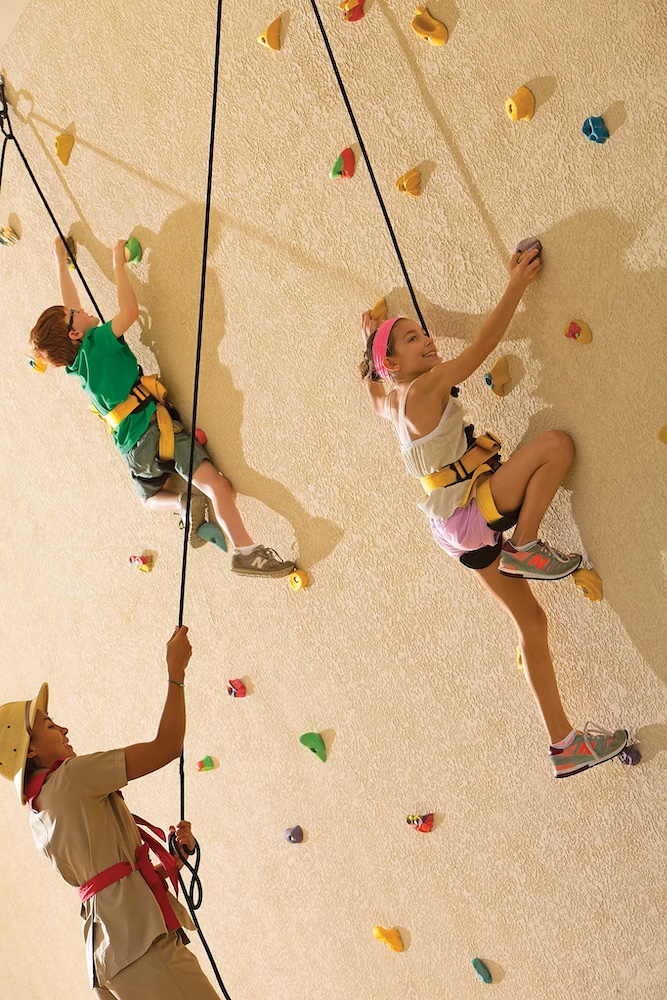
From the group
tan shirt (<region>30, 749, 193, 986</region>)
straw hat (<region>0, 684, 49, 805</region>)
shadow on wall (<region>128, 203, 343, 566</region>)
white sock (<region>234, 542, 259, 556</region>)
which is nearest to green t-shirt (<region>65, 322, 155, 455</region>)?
shadow on wall (<region>128, 203, 343, 566</region>)

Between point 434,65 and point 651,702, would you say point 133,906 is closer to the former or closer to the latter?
point 651,702

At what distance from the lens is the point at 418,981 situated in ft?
8.00

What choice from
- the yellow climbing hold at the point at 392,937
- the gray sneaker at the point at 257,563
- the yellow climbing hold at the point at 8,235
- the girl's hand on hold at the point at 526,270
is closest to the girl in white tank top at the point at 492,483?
the girl's hand on hold at the point at 526,270

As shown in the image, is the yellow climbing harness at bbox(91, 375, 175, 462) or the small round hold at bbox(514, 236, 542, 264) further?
the yellow climbing harness at bbox(91, 375, 175, 462)

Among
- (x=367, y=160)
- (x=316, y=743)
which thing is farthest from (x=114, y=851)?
(x=367, y=160)

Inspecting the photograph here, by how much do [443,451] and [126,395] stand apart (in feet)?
2.99

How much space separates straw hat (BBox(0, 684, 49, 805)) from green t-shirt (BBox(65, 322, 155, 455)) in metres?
0.69

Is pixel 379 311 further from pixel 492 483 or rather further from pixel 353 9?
pixel 353 9

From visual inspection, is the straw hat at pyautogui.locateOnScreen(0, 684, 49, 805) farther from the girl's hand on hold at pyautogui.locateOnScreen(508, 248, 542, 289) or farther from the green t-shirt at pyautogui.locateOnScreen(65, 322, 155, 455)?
the girl's hand on hold at pyautogui.locateOnScreen(508, 248, 542, 289)

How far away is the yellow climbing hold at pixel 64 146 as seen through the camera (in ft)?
8.18

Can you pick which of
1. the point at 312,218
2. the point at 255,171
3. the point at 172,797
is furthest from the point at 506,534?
the point at 172,797

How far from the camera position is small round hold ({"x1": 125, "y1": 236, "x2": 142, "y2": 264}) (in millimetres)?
2424

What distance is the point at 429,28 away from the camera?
1.75 m

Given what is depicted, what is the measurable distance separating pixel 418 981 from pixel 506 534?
1239 mm
